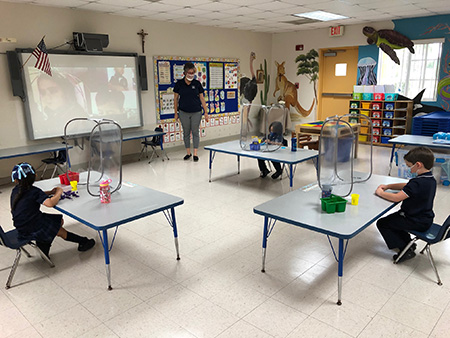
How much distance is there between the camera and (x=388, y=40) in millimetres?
8227

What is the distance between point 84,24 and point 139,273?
5.11 metres

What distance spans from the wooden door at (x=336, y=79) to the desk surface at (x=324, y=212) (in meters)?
6.66

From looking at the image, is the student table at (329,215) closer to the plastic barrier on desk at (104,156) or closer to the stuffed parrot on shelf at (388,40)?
the plastic barrier on desk at (104,156)

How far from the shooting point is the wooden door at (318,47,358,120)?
9125 mm

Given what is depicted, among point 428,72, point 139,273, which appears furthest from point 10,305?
point 428,72

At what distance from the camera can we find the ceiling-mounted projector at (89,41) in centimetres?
612

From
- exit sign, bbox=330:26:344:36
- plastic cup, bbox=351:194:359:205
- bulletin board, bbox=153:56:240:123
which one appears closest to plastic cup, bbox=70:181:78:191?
plastic cup, bbox=351:194:359:205

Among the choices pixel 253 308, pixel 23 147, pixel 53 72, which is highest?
pixel 53 72

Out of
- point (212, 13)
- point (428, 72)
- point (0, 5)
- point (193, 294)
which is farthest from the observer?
point (428, 72)

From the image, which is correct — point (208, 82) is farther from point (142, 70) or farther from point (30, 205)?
point (30, 205)

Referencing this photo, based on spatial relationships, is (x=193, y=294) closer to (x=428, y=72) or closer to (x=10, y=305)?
(x=10, y=305)

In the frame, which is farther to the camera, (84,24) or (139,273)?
(84,24)

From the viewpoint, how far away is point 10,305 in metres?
2.67

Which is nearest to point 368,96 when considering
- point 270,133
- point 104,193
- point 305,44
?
point 305,44
